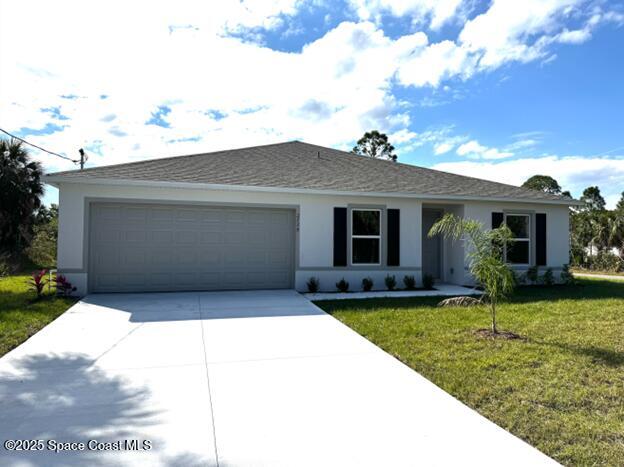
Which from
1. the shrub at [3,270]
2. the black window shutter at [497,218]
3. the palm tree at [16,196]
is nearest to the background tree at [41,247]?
the palm tree at [16,196]

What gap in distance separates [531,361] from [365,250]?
634 cm

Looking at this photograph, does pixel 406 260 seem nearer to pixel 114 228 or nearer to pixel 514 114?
pixel 514 114

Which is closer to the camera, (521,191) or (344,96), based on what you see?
(521,191)

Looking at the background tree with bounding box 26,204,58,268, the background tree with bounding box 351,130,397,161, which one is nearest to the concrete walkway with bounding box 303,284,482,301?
the background tree with bounding box 26,204,58,268

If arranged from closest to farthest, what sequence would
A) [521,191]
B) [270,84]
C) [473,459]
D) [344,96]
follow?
[473,459] → [270,84] → [521,191] → [344,96]

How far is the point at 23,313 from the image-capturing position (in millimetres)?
6801

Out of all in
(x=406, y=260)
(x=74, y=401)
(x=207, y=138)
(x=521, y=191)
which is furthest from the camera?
(x=207, y=138)

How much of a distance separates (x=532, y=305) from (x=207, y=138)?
15.1 m

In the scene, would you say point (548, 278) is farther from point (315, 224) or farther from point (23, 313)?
point (23, 313)

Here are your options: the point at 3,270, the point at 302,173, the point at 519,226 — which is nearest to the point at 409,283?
the point at 519,226

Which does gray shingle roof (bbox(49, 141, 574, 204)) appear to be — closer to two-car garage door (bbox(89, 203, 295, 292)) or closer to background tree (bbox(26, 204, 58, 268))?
two-car garage door (bbox(89, 203, 295, 292))

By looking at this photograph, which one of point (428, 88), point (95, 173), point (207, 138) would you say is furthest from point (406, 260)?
point (207, 138)

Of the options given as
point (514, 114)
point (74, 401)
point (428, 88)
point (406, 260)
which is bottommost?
point (74, 401)

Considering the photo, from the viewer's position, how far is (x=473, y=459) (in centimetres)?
252
